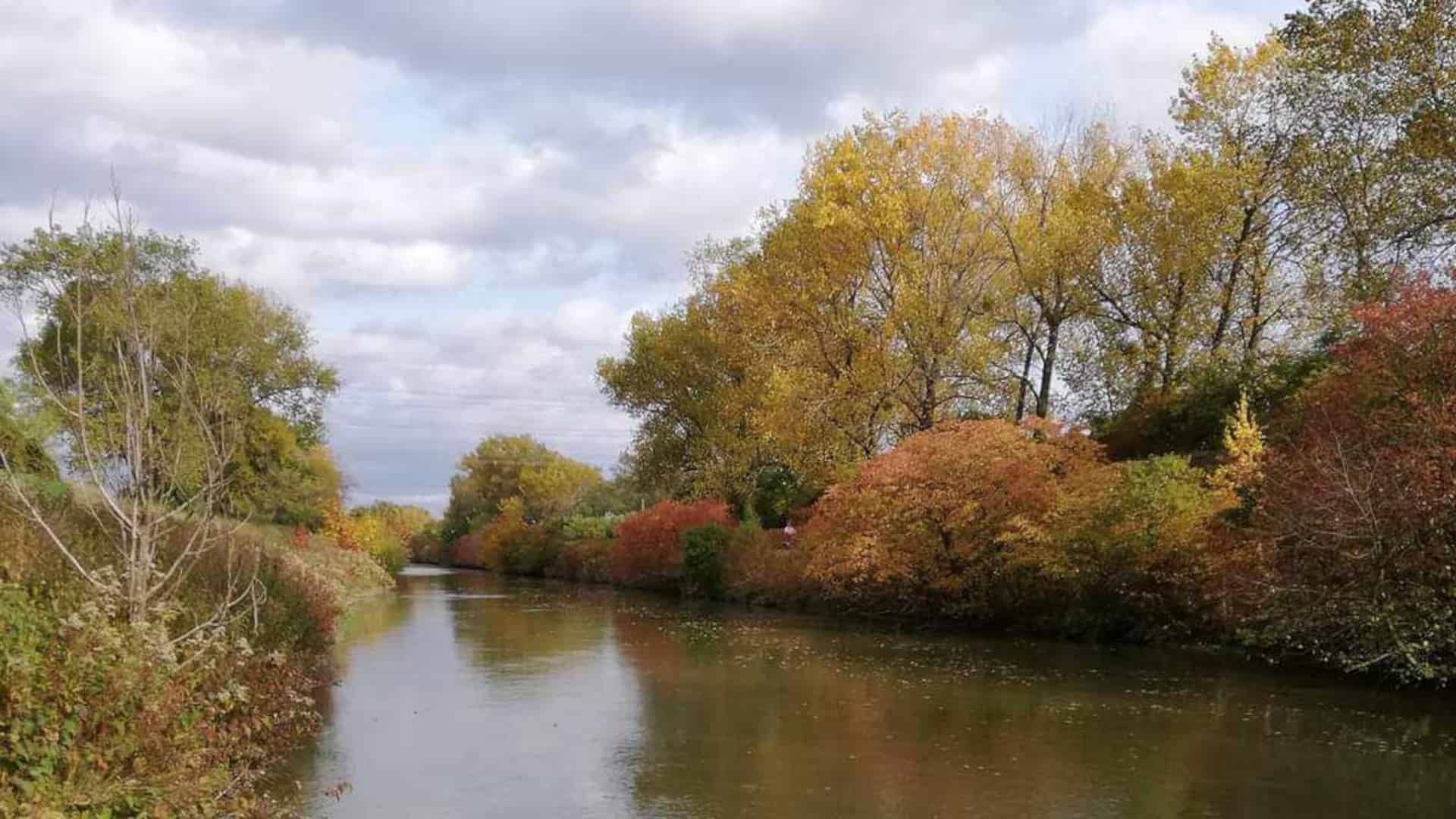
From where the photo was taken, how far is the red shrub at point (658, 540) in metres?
38.5

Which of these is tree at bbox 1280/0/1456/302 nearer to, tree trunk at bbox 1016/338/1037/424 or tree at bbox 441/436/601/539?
tree trunk at bbox 1016/338/1037/424

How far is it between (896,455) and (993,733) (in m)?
11.6

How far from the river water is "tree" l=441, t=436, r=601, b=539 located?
52.7m

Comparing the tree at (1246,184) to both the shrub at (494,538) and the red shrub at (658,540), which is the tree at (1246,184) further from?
the shrub at (494,538)

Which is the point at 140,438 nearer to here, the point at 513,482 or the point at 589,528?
the point at 589,528

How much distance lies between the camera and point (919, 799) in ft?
32.3

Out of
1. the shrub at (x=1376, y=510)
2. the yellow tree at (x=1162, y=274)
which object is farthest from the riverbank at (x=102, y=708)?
the yellow tree at (x=1162, y=274)

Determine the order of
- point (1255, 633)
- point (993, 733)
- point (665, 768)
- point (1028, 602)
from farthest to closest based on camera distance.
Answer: point (1028, 602), point (1255, 633), point (993, 733), point (665, 768)

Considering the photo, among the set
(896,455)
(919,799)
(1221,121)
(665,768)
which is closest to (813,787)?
(919,799)

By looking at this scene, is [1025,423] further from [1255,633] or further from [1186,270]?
[1255,633]

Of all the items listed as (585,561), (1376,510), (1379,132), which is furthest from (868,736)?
(585,561)

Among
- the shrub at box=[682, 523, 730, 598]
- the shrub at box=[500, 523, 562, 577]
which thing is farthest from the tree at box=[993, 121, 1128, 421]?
the shrub at box=[500, 523, 562, 577]

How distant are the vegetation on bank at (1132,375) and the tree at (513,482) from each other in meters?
37.1

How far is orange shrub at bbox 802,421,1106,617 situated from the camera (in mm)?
22297
